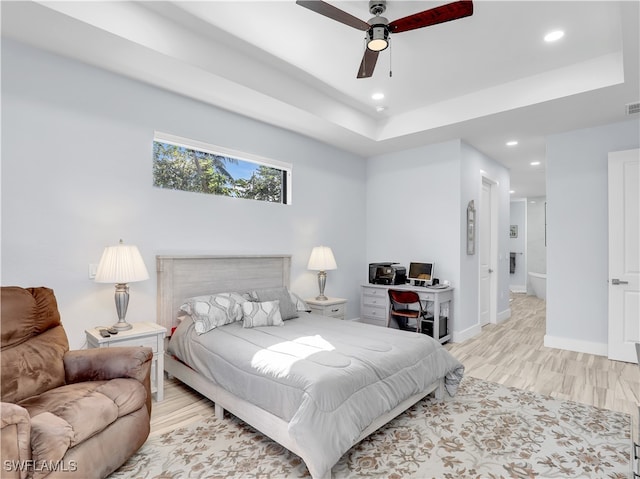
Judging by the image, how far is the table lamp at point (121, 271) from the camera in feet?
8.70

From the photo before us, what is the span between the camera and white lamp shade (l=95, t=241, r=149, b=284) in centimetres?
265

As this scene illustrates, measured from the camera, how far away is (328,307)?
4.29 meters

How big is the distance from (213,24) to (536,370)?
4360 millimetres

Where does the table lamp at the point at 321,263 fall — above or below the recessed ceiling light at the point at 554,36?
below

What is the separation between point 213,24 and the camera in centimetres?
276

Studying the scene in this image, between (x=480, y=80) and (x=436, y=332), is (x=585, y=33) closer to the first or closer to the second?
(x=480, y=80)

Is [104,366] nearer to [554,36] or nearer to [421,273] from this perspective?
[421,273]

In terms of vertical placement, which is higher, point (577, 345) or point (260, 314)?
point (260, 314)

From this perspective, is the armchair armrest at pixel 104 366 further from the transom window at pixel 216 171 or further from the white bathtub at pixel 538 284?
the white bathtub at pixel 538 284

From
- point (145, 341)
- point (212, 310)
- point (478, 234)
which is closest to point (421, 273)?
point (478, 234)

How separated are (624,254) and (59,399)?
16.6 ft

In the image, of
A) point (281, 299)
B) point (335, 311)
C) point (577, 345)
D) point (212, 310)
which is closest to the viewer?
point (212, 310)

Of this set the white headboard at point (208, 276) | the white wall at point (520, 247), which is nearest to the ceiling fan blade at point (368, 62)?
the white headboard at point (208, 276)
